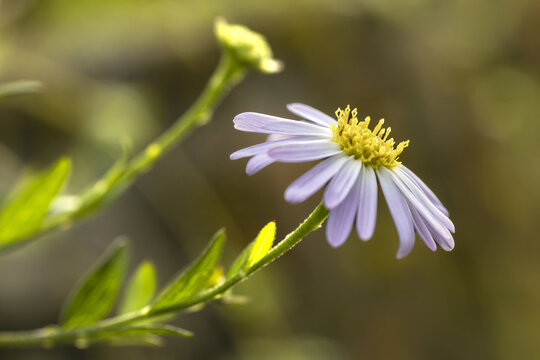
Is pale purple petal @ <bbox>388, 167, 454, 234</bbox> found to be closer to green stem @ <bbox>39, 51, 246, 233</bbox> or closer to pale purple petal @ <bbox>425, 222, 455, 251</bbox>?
pale purple petal @ <bbox>425, 222, 455, 251</bbox>

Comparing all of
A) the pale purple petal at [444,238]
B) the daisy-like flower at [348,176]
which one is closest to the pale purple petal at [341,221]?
the daisy-like flower at [348,176]

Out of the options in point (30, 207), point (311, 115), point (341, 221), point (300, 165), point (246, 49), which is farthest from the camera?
point (300, 165)

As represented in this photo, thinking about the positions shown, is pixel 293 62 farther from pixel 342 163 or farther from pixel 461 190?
pixel 342 163

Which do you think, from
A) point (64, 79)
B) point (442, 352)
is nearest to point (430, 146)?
point (442, 352)

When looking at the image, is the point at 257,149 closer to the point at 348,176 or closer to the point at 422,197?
the point at 348,176

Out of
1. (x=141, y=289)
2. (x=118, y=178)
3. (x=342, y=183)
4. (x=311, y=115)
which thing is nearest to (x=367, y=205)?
(x=342, y=183)

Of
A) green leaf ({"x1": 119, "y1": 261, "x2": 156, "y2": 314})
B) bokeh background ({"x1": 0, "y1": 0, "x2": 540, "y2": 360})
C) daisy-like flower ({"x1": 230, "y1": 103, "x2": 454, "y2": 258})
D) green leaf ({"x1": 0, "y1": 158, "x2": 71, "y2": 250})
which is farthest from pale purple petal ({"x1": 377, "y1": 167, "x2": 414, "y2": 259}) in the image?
bokeh background ({"x1": 0, "y1": 0, "x2": 540, "y2": 360})

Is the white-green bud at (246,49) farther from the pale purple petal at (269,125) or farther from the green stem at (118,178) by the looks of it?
the pale purple petal at (269,125)

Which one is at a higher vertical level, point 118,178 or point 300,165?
point 300,165
